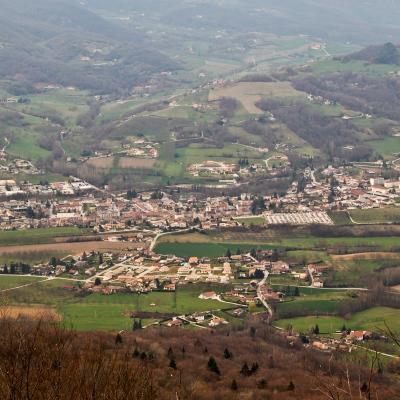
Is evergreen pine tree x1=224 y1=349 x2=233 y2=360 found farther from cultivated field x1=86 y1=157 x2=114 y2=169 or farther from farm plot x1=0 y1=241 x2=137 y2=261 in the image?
cultivated field x1=86 y1=157 x2=114 y2=169

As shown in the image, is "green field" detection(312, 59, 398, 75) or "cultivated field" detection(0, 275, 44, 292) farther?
"green field" detection(312, 59, 398, 75)

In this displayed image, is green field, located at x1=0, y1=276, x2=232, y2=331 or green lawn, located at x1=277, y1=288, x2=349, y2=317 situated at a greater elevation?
green lawn, located at x1=277, y1=288, x2=349, y2=317

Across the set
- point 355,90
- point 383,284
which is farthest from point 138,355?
point 355,90

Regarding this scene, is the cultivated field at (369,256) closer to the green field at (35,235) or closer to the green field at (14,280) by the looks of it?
the green field at (14,280)

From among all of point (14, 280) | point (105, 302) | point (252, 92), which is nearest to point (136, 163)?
point (252, 92)


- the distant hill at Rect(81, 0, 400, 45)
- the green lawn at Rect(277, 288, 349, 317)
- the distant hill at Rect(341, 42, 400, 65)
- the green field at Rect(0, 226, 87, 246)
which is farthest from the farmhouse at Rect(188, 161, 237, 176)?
the distant hill at Rect(81, 0, 400, 45)

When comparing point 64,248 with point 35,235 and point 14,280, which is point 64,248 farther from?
point 14,280
